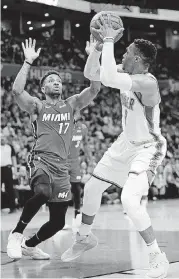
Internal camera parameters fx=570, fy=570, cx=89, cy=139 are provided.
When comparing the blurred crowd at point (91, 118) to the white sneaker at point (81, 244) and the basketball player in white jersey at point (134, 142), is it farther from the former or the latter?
the basketball player in white jersey at point (134, 142)

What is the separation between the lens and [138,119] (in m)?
5.14

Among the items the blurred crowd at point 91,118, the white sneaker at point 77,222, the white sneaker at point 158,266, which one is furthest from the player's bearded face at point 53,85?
the blurred crowd at point 91,118

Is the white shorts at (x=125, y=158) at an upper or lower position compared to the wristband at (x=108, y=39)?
lower

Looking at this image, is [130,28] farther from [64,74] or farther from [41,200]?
[41,200]

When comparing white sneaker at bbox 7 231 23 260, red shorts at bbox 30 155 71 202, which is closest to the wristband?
red shorts at bbox 30 155 71 202

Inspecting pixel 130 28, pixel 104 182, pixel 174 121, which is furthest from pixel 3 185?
pixel 130 28

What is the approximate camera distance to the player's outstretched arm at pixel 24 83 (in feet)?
18.8

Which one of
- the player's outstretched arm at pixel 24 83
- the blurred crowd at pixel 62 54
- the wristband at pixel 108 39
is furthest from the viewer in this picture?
the blurred crowd at pixel 62 54

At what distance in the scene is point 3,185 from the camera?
12.5 metres

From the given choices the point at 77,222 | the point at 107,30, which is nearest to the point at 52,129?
the point at 107,30

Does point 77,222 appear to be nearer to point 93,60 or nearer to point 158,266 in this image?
point 93,60

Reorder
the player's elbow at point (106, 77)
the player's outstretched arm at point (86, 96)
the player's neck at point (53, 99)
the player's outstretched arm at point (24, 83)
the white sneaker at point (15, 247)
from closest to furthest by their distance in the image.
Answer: the player's elbow at point (106, 77) < the white sneaker at point (15, 247) < the player's outstretched arm at point (24, 83) < the player's outstretched arm at point (86, 96) < the player's neck at point (53, 99)

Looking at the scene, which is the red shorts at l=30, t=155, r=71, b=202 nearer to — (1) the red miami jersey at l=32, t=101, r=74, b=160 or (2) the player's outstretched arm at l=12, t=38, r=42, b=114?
(1) the red miami jersey at l=32, t=101, r=74, b=160

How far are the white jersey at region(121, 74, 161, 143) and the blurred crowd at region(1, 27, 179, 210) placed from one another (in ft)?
25.9
